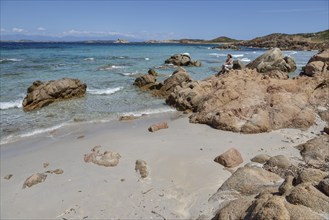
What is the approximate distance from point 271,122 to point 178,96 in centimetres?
572

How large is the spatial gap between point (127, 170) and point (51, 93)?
36.1 ft

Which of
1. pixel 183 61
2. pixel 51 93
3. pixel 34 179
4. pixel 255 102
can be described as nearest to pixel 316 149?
pixel 255 102

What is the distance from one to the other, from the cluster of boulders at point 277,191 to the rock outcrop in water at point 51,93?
12.1 m

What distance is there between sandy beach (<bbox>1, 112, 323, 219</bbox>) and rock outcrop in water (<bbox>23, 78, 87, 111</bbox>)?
524 centimetres

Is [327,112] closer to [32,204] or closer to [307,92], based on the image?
[307,92]

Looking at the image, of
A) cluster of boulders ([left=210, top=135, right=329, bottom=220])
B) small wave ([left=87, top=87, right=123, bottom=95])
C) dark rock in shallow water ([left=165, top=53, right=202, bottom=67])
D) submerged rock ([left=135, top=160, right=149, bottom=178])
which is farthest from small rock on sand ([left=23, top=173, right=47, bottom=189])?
dark rock in shallow water ([left=165, top=53, right=202, bottom=67])

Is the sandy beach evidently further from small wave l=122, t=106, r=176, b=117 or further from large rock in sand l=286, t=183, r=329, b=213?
small wave l=122, t=106, r=176, b=117

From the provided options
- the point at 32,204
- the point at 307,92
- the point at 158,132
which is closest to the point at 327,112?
the point at 307,92

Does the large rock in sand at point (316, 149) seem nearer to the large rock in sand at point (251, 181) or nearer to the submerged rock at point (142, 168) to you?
the large rock in sand at point (251, 181)

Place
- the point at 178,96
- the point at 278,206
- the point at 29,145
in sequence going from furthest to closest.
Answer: the point at 178,96 → the point at 29,145 → the point at 278,206

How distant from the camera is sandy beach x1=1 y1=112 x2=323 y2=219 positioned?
278 inches

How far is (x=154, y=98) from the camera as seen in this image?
19.2 meters

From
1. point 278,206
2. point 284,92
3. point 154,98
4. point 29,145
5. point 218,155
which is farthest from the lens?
point 154,98

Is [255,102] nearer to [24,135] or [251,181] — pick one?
[251,181]
